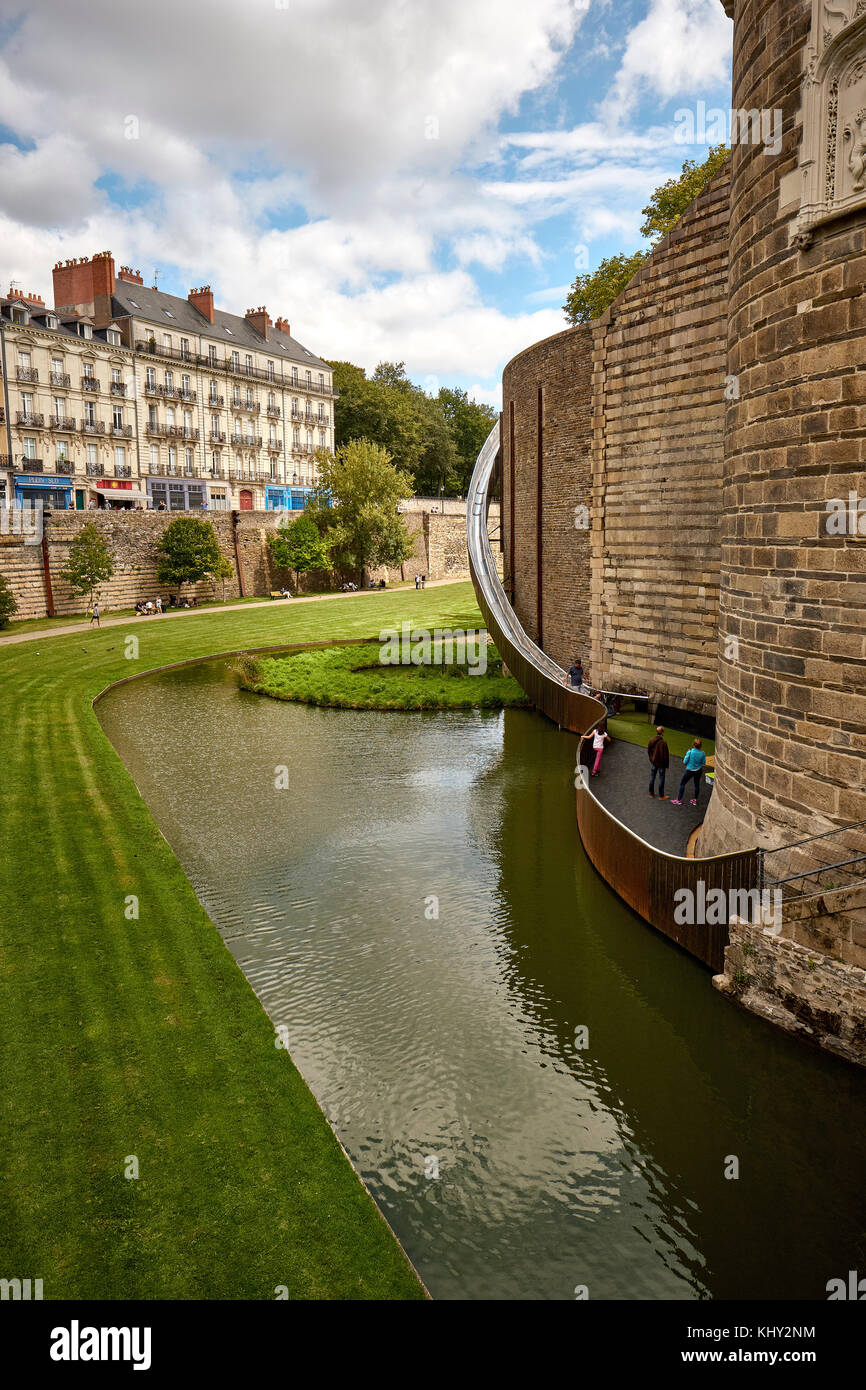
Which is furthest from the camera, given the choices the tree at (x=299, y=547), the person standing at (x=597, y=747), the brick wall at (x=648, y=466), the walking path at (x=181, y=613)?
the tree at (x=299, y=547)

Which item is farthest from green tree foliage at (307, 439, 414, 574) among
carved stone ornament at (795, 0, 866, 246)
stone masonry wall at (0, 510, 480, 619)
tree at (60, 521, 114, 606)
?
carved stone ornament at (795, 0, 866, 246)

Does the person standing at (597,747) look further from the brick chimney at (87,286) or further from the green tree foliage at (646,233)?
the brick chimney at (87,286)

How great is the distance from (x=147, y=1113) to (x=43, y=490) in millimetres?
47040

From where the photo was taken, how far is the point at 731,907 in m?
9.36

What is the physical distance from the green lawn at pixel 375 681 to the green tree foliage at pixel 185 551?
12892 mm

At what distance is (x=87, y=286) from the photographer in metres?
52.8

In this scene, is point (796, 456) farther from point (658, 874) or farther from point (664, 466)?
point (664, 466)

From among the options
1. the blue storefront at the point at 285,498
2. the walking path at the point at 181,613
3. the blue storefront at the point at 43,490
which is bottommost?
the walking path at the point at 181,613

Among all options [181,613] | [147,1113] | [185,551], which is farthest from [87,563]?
[147,1113]

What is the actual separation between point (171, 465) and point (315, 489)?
31.8ft

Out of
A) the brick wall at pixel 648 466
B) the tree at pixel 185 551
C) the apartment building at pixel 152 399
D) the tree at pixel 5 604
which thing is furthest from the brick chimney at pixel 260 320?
the brick wall at pixel 648 466

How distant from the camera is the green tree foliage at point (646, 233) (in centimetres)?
3253
